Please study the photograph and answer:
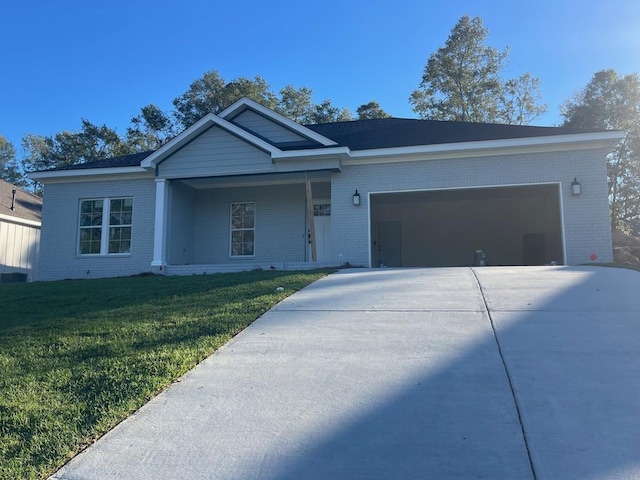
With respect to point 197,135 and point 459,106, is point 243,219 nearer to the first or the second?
point 197,135

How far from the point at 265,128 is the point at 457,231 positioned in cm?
804

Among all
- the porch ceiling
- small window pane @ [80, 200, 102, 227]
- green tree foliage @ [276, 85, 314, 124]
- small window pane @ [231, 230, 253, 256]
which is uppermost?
green tree foliage @ [276, 85, 314, 124]

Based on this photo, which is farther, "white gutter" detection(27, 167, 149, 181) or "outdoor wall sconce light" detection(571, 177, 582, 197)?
"white gutter" detection(27, 167, 149, 181)

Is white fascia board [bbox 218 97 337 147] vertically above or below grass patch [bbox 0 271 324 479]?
above

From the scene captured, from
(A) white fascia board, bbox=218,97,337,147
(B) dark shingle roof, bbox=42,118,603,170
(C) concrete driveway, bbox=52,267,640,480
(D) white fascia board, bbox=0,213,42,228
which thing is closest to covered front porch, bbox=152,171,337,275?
(A) white fascia board, bbox=218,97,337,147

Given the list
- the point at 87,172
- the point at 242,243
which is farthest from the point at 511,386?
the point at 87,172

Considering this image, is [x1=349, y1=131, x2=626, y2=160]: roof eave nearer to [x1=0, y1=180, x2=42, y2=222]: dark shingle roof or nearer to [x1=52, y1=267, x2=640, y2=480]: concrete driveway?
[x1=52, y1=267, x2=640, y2=480]: concrete driveway

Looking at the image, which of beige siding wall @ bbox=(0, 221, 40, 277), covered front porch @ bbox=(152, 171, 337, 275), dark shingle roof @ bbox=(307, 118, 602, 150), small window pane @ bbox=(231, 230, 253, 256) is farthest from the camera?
beige siding wall @ bbox=(0, 221, 40, 277)

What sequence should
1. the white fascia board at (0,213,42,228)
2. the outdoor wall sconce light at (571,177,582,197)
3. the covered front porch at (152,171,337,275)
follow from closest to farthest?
the outdoor wall sconce light at (571,177,582,197), the covered front porch at (152,171,337,275), the white fascia board at (0,213,42,228)

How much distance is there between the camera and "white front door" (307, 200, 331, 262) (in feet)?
50.6

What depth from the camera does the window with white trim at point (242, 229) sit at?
15.8m

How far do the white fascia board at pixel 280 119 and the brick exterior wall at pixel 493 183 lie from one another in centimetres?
108

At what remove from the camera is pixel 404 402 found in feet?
12.9

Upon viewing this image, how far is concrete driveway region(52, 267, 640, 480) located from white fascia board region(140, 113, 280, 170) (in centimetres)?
810
